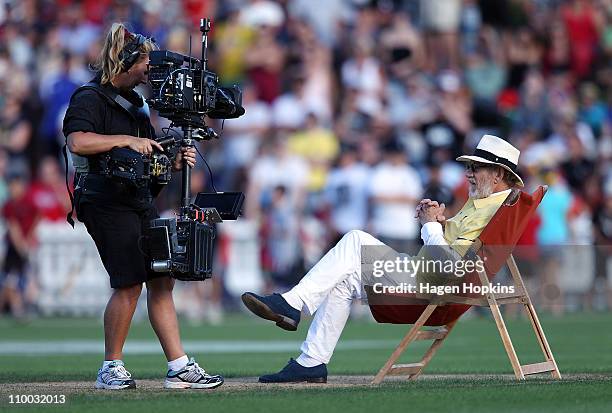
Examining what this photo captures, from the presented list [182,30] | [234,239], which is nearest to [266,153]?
[234,239]

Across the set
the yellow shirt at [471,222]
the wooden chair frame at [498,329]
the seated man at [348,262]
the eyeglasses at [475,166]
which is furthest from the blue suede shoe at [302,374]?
the eyeglasses at [475,166]

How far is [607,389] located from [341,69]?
14378 millimetres

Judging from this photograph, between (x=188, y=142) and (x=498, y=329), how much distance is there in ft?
8.33

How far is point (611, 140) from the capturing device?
22.3 metres

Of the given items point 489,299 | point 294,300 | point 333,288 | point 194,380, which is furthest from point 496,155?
point 194,380

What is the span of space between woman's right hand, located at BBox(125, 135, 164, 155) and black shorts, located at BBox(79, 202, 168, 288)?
0.50 metres

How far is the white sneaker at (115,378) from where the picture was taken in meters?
9.11

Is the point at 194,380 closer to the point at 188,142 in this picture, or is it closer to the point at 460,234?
the point at 188,142

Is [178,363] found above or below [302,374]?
above

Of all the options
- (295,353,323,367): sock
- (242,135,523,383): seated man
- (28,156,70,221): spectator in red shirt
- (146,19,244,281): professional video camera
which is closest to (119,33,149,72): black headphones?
(146,19,244,281): professional video camera

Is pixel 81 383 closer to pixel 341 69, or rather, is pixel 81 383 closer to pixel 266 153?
pixel 266 153

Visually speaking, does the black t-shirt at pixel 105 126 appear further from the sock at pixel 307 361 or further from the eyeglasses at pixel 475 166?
the eyeglasses at pixel 475 166

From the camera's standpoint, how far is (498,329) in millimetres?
9719

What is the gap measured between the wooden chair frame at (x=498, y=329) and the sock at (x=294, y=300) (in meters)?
0.73
